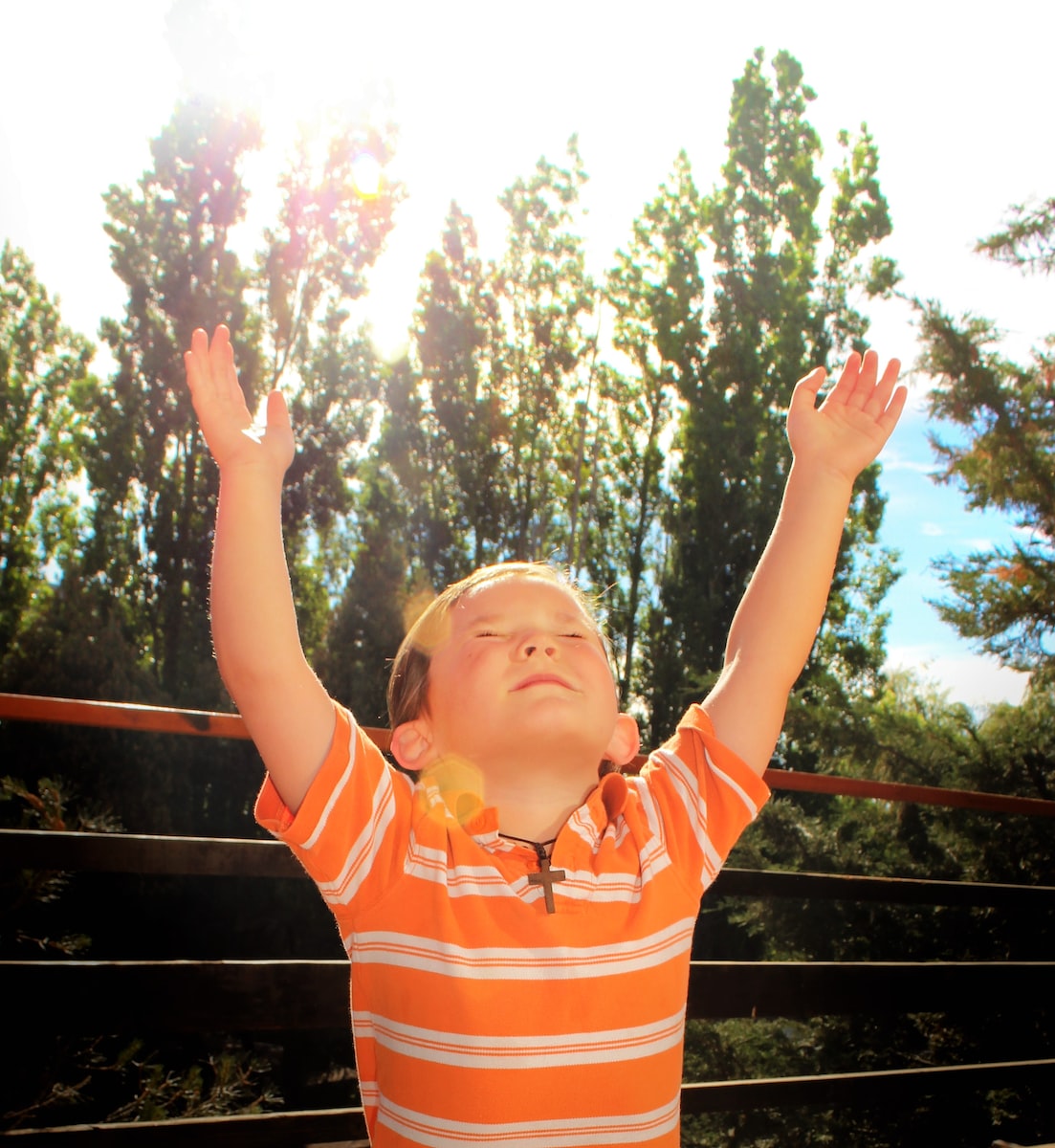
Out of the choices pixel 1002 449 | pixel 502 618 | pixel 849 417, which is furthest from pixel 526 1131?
pixel 1002 449

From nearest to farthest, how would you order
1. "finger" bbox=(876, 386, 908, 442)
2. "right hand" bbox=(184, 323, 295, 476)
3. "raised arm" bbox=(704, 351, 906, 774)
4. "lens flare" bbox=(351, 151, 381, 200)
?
"right hand" bbox=(184, 323, 295, 476)
"raised arm" bbox=(704, 351, 906, 774)
"finger" bbox=(876, 386, 908, 442)
"lens flare" bbox=(351, 151, 381, 200)

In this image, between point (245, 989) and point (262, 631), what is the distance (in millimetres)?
870

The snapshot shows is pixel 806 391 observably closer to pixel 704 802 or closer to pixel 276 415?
pixel 704 802

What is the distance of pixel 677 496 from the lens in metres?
16.6

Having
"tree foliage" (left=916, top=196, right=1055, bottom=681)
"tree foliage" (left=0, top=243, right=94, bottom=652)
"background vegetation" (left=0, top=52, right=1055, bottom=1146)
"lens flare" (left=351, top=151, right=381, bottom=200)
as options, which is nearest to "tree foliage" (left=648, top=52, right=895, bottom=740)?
"background vegetation" (left=0, top=52, right=1055, bottom=1146)

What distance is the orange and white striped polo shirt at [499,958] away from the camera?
914mm

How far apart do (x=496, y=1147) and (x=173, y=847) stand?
91cm

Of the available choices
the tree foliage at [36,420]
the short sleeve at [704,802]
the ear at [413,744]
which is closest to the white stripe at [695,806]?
the short sleeve at [704,802]

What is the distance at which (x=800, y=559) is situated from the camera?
1.20 m

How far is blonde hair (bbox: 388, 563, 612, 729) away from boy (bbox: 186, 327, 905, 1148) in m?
0.01

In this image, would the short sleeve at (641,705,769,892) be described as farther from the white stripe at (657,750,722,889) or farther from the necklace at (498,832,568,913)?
the necklace at (498,832,568,913)

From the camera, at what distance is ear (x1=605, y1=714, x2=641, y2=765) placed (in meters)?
1.31

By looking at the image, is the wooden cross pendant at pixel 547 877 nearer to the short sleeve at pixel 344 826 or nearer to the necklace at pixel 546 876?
the necklace at pixel 546 876

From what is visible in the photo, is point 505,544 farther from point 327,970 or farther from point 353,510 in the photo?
point 327,970
